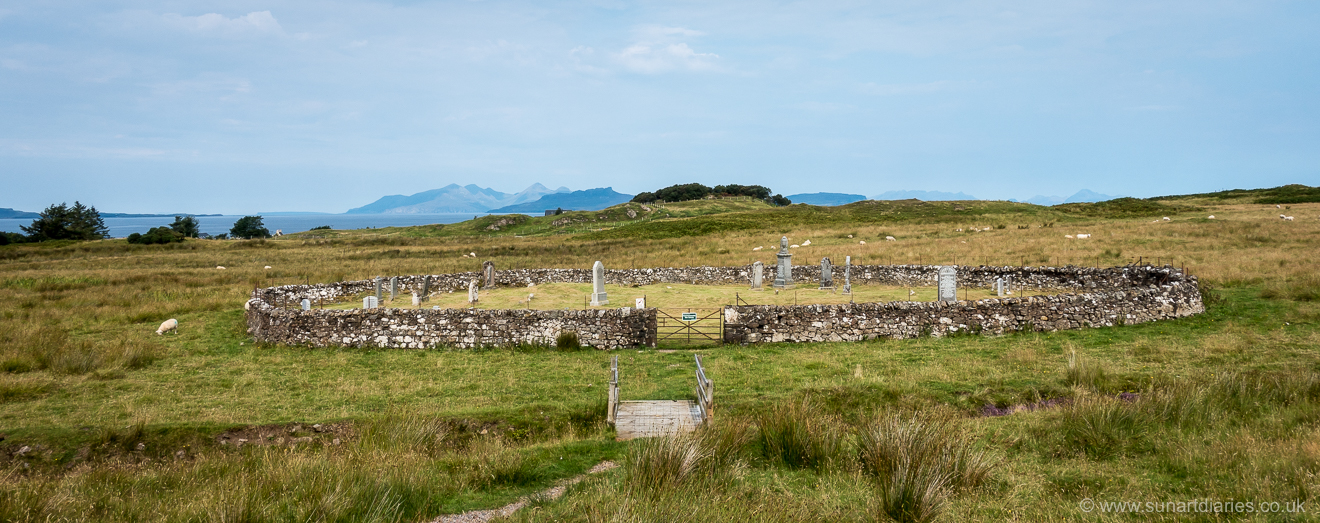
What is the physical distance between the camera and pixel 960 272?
27.3 m

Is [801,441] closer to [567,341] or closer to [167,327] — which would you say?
[567,341]

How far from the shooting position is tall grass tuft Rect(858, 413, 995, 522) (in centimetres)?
623

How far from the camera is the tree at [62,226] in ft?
212

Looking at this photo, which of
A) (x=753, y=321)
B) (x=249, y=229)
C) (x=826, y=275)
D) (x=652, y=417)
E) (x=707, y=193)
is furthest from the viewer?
(x=707, y=193)

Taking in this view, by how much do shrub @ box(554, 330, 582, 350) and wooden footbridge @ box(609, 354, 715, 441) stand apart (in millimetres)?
5607

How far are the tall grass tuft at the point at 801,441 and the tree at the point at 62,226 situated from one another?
81.9 meters

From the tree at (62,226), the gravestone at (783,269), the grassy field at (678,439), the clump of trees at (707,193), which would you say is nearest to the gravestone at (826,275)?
the gravestone at (783,269)

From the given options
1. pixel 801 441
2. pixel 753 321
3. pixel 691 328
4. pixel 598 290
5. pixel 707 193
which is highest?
pixel 707 193

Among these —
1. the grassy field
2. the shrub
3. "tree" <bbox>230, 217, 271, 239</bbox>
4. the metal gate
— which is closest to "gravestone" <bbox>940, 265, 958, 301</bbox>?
the grassy field

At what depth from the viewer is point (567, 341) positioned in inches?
678

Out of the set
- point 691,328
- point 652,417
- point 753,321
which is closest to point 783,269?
point 691,328

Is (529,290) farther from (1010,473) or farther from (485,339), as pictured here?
(1010,473)

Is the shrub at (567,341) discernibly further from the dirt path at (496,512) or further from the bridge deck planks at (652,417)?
the dirt path at (496,512)

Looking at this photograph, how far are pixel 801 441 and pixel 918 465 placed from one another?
5.36 ft
